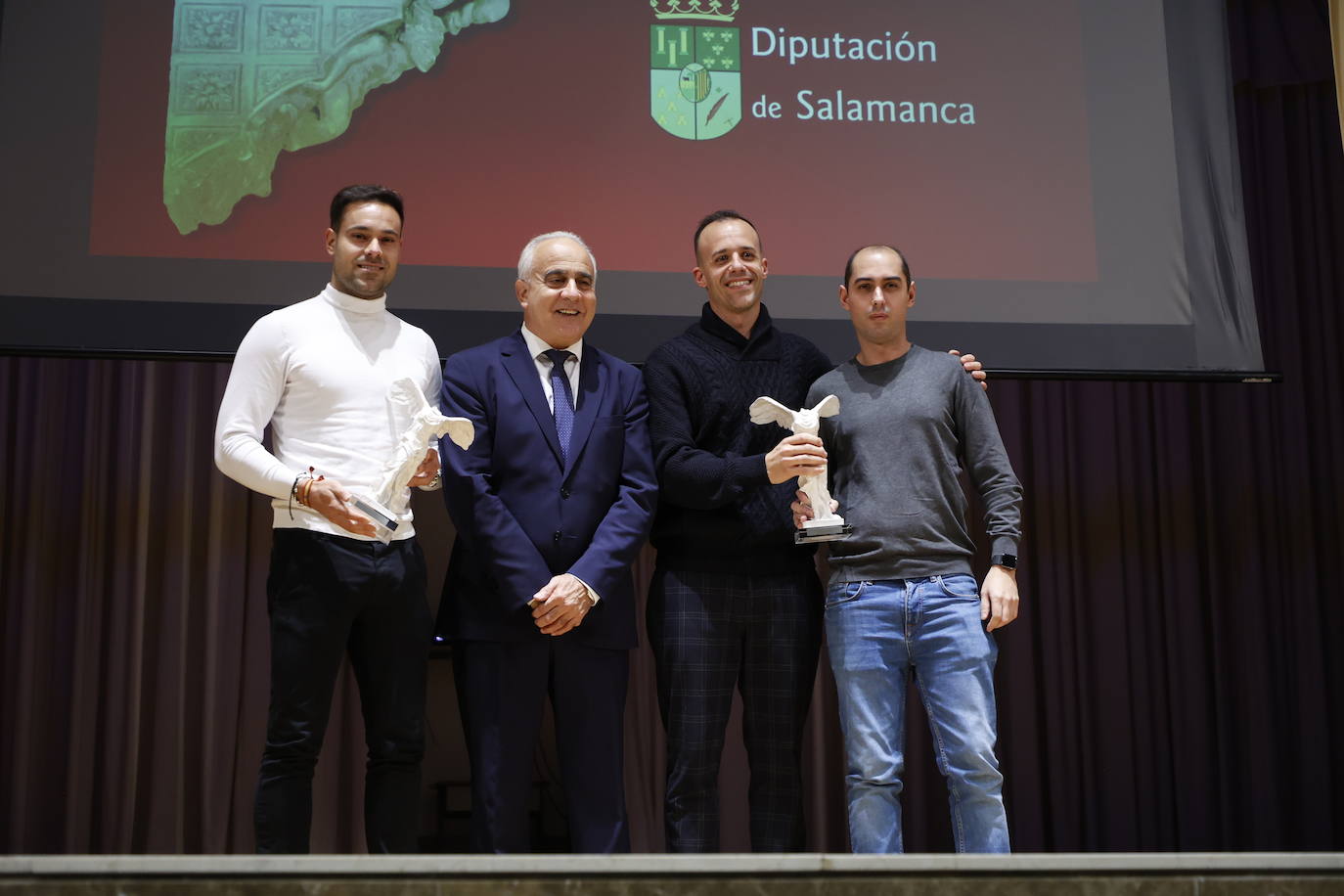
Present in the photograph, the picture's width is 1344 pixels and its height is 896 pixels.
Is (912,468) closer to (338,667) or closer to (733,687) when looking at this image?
(733,687)

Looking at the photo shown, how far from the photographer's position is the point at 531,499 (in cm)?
251

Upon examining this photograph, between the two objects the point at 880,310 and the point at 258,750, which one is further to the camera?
the point at 258,750

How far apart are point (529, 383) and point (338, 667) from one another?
0.71 metres

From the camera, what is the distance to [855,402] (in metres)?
2.68

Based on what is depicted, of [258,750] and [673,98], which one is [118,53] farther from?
[258,750]

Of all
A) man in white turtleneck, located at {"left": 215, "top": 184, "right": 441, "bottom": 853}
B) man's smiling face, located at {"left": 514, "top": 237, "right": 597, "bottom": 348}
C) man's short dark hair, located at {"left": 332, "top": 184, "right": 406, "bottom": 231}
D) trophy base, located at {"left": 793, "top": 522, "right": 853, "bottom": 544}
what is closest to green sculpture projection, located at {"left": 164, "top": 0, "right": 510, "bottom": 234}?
man's short dark hair, located at {"left": 332, "top": 184, "right": 406, "bottom": 231}

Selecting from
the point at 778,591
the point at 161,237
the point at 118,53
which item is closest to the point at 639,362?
the point at 778,591

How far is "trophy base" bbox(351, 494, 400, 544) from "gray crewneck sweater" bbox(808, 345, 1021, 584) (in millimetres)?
940

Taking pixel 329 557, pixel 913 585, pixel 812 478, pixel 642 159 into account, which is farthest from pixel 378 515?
pixel 642 159

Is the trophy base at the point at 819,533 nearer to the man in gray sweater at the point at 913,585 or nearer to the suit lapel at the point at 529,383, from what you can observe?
the man in gray sweater at the point at 913,585

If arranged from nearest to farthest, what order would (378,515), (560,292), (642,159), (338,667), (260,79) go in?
(378,515) < (338,667) < (560,292) < (260,79) < (642,159)

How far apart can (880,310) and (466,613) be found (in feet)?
3.70

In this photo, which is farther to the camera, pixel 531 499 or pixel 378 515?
pixel 531 499

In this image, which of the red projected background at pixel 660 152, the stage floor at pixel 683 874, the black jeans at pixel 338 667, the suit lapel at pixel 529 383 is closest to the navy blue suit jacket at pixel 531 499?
the suit lapel at pixel 529 383
